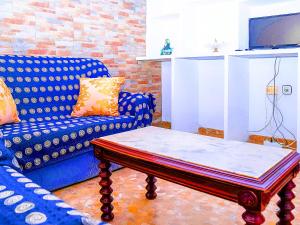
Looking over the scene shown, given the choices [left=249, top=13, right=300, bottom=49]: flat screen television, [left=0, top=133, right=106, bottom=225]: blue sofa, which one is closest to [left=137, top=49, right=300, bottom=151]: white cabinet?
[left=249, top=13, right=300, bottom=49]: flat screen television

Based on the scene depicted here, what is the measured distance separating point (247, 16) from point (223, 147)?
217cm

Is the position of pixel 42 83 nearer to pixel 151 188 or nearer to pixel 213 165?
pixel 151 188

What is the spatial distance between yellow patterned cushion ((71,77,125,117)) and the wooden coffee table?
790 millimetres

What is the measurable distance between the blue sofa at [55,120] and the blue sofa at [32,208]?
794 mm

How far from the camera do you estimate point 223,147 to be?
1397 mm

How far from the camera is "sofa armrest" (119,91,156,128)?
2.45 meters

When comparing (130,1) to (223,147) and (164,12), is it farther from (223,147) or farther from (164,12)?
(223,147)

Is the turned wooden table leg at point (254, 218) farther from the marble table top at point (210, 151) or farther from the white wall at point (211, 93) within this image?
the white wall at point (211, 93)

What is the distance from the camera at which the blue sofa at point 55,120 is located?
71.6 inches

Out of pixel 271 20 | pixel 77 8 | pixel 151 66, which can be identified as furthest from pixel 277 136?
pixel 77 8

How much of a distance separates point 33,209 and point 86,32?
256 cm

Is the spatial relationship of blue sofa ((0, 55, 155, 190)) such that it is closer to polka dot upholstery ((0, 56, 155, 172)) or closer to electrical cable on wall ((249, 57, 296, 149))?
polka dot upholstery ((0, 56, 155, 172))

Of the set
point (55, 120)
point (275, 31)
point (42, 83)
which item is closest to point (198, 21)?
point (275, 31)

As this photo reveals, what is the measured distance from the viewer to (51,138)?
1860 millimetres
